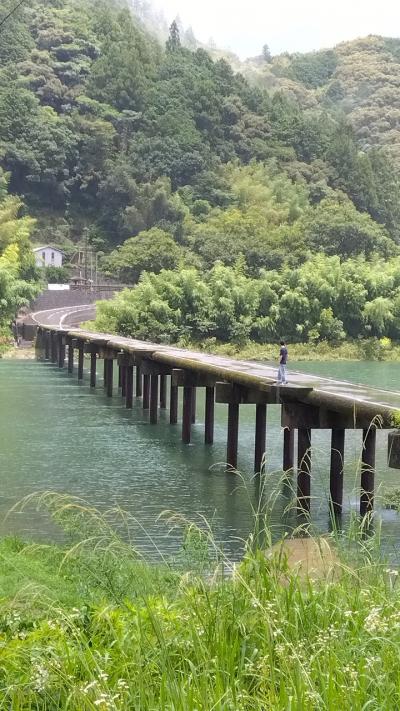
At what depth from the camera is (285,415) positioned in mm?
16375

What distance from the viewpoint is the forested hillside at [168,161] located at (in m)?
78.4

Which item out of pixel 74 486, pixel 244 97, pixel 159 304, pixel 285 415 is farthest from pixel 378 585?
pixel 244 97

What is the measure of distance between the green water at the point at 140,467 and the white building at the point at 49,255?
51.8 meters

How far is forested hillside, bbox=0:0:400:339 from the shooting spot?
78375 mm

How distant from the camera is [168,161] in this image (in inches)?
3755

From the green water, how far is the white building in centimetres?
5179

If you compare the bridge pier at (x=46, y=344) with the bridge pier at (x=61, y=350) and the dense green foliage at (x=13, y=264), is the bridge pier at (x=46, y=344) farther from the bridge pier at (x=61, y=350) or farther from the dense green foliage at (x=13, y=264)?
the dense green foliage at (x=13, y=264)

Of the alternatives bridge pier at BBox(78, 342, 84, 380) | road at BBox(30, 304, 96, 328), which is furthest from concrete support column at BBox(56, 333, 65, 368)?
road at BBox(30, 304, 96, 328)

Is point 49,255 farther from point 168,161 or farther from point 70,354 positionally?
point 70,354

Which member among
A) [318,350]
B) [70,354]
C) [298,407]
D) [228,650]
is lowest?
[318,350]

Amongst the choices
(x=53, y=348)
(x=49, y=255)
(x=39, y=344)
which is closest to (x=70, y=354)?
(x=53, y=348)

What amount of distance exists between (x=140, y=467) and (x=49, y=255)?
68.0 m

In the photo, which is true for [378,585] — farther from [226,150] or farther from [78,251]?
[226,150]

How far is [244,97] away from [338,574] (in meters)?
103
